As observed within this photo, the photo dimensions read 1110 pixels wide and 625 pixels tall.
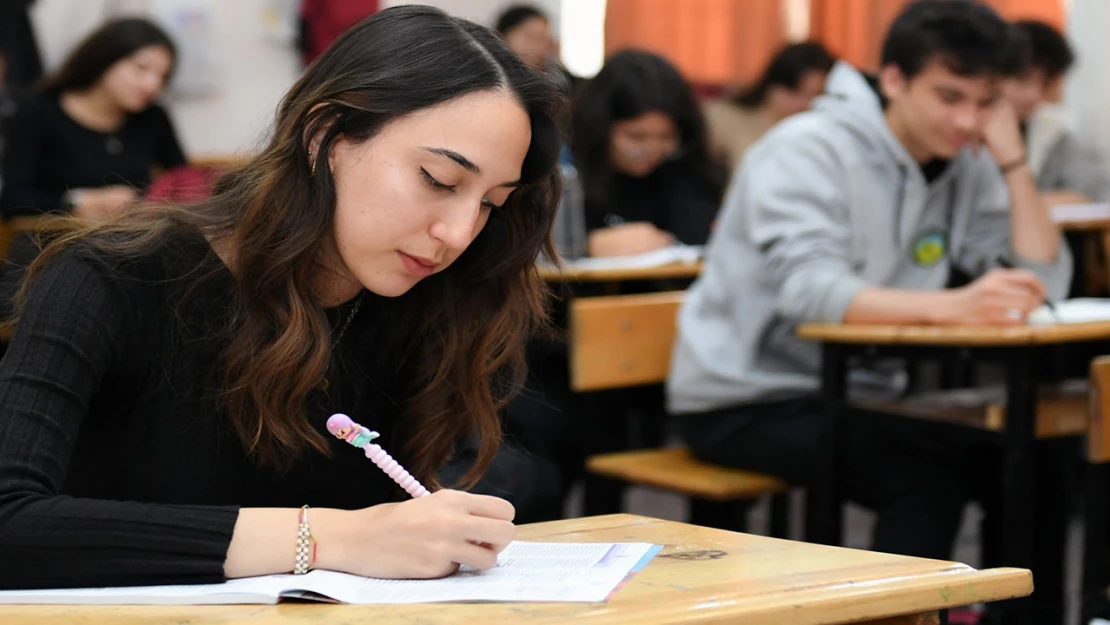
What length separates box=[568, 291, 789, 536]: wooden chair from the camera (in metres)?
2.54

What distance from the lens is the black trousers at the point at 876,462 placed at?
7.94 feet

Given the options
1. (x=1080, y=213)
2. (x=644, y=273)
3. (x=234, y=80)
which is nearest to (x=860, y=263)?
Result: (x=644, y=273)

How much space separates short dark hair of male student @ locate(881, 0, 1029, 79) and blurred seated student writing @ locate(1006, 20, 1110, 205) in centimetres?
258

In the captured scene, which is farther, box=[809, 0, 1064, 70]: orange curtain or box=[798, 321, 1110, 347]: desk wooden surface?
box=[809, 0, 1064, 70]: orange curtain

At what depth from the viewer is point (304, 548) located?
109 cm

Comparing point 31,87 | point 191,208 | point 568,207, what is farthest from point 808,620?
point 31,87

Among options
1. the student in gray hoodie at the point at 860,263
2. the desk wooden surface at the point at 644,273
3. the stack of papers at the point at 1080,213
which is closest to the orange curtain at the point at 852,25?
the stack of papers at the point at 1080,213

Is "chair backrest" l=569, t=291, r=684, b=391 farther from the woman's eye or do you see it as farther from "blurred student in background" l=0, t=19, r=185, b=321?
"blurred student in background" l=0, t=19, r=185, b=321

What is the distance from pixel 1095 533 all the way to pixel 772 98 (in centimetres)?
443

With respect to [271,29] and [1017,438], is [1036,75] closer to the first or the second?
[271,29]

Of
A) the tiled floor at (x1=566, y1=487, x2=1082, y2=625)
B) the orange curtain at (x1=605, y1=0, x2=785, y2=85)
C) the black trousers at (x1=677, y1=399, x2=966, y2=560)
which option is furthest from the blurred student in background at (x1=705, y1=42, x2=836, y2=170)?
the black trousers at (x1=677, y1=399, x2=966, y2=560)

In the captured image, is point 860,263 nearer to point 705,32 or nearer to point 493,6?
point 493,6

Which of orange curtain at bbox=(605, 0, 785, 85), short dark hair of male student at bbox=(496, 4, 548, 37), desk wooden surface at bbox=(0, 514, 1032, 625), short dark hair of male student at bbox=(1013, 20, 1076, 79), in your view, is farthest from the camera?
orange curtain at bbox=(605, 0, 785, 85)

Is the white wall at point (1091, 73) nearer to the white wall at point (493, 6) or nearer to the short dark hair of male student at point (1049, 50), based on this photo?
the short dark hair of male student at point (1049, 50)
